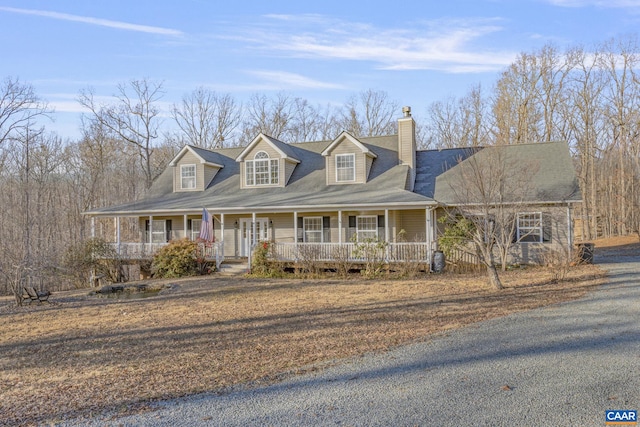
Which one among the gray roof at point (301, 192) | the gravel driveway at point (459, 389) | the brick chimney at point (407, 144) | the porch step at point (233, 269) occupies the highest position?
the brick chimney at point (407, 144)

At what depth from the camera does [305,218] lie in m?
19.8

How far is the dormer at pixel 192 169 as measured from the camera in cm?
2284

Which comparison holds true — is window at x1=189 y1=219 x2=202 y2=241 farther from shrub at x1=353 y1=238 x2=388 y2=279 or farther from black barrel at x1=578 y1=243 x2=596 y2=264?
black barrel at x1=578 y1=243 x2=596 y2=264

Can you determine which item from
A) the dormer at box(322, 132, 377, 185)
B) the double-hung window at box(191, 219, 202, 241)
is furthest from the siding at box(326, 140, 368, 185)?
the double-hung window at box(191, 219, 202, 241)

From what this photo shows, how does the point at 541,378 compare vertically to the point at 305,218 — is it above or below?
below

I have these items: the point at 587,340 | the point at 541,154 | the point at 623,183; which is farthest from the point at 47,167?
the point at 623,183

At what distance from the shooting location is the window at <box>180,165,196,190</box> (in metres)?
23.1

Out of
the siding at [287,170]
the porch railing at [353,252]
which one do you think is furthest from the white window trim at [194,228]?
the porch railing at [353,252]

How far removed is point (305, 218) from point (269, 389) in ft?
48.2

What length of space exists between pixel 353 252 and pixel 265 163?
23.7ft

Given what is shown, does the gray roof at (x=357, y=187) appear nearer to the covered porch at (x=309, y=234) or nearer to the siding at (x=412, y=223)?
the covered porch at (x=309, y=234)

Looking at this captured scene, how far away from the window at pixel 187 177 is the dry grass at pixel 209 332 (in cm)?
923

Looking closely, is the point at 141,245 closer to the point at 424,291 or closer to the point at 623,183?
the point at 424,291

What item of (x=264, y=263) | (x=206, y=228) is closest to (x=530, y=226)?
(x=264, y=263)
